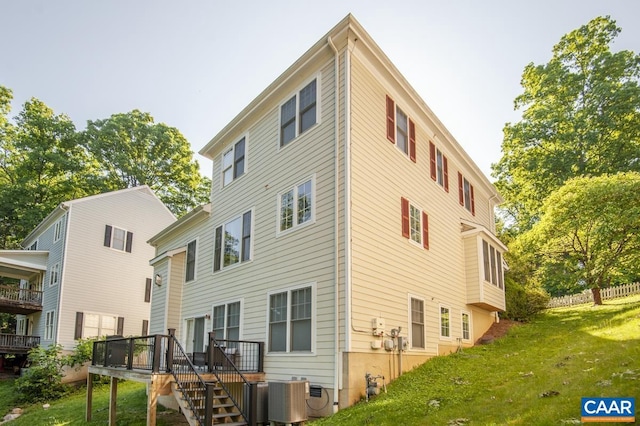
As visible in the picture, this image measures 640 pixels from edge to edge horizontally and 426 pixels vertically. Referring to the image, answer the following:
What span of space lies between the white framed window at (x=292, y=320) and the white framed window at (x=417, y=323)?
9.84ft

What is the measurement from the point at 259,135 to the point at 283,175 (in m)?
2.25

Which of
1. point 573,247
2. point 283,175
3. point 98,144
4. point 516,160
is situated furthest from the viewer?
point 98,144

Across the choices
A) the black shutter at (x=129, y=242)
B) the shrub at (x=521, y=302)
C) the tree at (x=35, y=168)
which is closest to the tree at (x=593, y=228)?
the shrub at (x=521, y=302)

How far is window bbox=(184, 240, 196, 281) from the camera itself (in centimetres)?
1677

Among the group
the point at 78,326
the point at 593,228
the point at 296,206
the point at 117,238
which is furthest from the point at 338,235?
the point at 117,238

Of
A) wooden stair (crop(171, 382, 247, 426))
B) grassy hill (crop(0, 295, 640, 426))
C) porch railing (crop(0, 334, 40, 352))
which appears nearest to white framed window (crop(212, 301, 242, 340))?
grassy hill (crop(0, 295, 640, 426))

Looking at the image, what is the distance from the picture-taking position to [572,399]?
273 inches

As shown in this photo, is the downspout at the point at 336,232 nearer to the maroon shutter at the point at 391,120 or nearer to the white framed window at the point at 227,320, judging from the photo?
the maroon shutter at the point at 391,120

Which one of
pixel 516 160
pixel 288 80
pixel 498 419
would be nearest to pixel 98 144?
pixel 288 80

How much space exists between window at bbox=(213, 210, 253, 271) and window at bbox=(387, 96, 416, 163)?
474 cm

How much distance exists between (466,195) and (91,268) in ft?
63.9

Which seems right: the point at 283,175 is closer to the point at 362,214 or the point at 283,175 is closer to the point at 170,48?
the point at 362,214

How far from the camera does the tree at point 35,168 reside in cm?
3319

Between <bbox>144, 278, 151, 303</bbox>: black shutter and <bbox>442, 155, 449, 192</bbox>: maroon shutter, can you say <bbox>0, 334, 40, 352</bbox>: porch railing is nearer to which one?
<bbox>144, 278, 151, 303</bbox>: black shutter
